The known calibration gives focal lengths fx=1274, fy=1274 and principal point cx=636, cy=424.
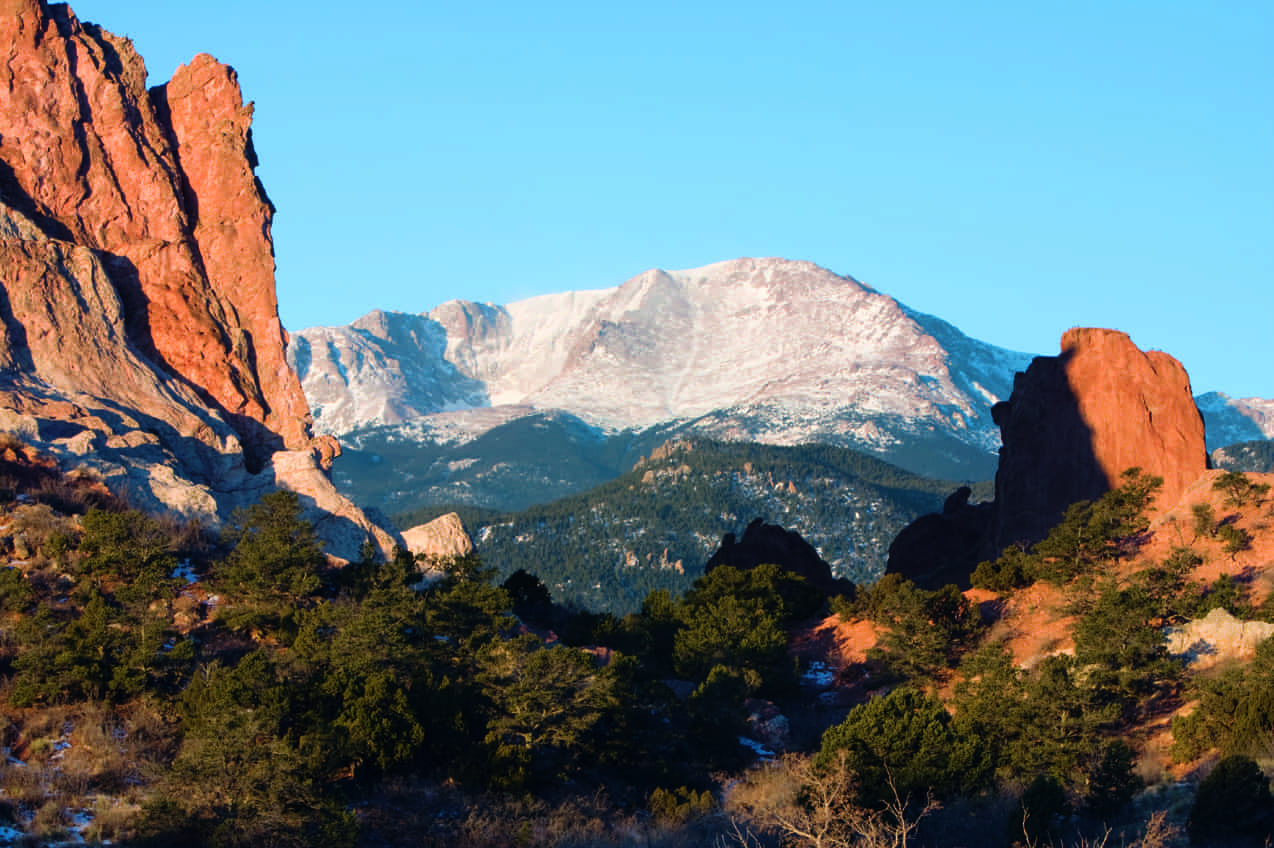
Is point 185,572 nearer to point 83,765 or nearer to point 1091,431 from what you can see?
point 83,765

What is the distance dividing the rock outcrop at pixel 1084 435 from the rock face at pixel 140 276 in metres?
40.4

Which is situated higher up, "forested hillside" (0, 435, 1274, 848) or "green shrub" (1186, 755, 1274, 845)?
"forested hillside" (0, 435, 1274, 848)

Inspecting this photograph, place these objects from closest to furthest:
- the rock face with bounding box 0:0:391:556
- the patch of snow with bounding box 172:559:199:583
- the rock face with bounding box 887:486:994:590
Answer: the patch of snow with bounding box 172:559:199:583
the rock face with bounding box 0:0:391:556
the rock face with bounding box 887:486:994:590

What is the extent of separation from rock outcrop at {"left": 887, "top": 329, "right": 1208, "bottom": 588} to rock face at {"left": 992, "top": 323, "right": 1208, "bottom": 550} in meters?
0.06

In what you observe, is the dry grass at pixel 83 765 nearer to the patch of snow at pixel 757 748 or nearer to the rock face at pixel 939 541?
the patch of snow at pixel 757 748

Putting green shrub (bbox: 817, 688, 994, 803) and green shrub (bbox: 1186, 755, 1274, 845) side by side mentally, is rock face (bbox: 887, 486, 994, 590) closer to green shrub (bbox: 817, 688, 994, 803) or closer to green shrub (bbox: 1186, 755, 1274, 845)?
green shrub (bbox: 817, 688, 994, 803)

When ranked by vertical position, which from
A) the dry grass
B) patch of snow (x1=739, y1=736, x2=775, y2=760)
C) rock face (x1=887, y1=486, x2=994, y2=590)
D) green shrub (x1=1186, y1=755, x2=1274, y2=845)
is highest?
rock face (x1=887, y1=486, x2=994, y2=590)

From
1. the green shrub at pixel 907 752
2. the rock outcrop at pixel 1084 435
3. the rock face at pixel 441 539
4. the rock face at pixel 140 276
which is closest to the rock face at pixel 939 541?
the rock outcrop at pixel 1084 435

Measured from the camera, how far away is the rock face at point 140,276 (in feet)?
164

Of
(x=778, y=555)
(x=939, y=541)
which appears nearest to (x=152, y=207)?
(x=778, y=555)

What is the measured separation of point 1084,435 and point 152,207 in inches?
2076

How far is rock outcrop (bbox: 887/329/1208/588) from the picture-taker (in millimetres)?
73250

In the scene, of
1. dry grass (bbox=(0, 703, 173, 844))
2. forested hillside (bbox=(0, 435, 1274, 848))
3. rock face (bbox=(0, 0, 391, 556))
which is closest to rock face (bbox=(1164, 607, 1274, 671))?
forested hillside (bbox=(0, 435, 1274, 848))

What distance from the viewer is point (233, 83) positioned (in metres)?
60.6
